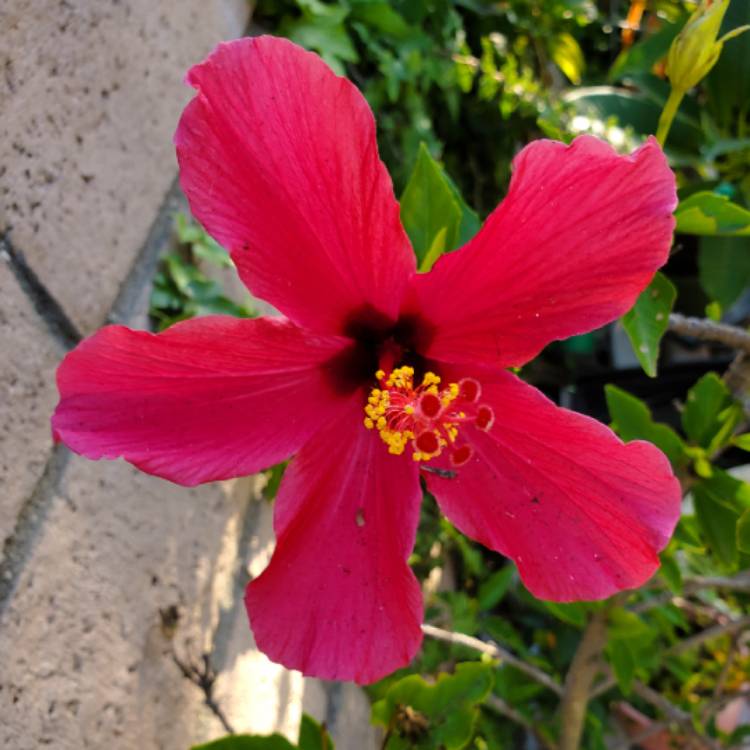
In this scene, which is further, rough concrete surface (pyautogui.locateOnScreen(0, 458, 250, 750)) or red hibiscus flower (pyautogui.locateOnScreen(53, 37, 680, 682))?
rough concrete surface (pyautogui.locateOnScreen(0, 458, 250, 750))

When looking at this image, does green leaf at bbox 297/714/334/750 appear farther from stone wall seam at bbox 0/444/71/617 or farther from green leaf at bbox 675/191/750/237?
green leaf at bbox 675/191/750/237

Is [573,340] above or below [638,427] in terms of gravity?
below

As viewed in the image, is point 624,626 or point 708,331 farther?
point 624,626

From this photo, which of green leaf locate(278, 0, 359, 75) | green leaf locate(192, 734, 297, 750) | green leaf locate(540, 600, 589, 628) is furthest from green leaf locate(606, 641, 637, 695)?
green leaf locate(278, 0, 359, 75)

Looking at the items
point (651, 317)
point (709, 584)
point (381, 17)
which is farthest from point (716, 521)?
point (381, 17)

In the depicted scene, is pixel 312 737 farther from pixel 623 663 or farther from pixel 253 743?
pixel 623 663

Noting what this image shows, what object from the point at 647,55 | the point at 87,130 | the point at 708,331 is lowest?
the point at 647,55

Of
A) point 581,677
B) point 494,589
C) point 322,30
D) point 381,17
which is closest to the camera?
point 581,677

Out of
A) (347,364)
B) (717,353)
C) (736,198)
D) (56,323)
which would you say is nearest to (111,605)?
(56,323)

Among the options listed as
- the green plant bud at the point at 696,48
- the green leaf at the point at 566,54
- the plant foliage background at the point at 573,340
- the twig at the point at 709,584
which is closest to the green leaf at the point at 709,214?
the plant foliage background at the point at 573,340
